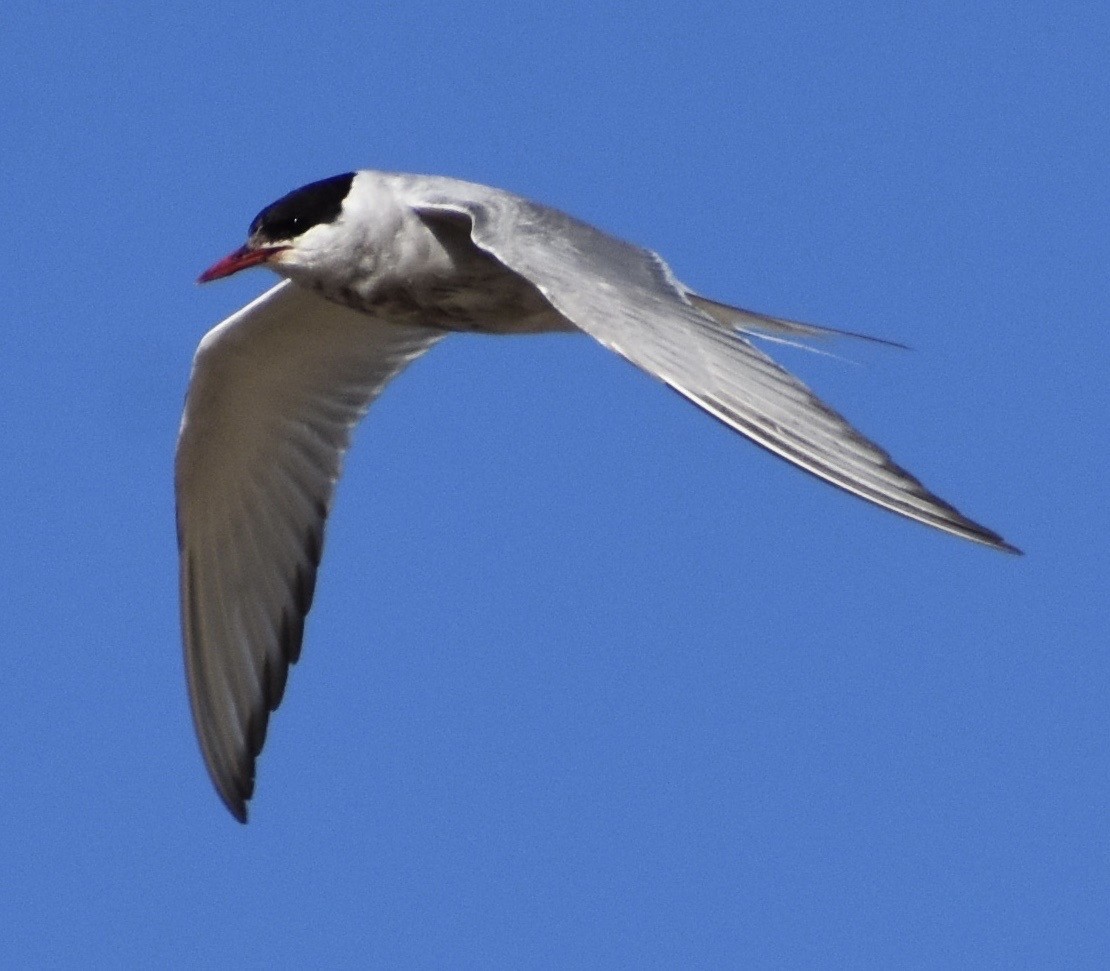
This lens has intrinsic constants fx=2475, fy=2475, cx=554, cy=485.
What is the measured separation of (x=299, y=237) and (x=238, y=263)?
21 centimetres

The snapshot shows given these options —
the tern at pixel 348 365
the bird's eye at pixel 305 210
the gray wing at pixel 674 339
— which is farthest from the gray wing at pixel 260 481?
the gray wing at pixel 674 339

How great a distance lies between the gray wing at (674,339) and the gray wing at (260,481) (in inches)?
64.2

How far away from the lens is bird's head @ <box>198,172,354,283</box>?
7.81 meters

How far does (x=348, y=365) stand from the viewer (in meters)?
9.40

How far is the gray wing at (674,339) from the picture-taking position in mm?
5832

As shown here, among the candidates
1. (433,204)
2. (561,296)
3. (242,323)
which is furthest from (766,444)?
(242,323)

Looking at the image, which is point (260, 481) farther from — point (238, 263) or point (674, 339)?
point (674, 339)

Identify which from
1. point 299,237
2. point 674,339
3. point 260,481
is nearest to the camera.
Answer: point 674,339

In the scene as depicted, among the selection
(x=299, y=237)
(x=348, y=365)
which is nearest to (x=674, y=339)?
(x=299, y=237)

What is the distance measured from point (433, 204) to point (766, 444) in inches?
85.6

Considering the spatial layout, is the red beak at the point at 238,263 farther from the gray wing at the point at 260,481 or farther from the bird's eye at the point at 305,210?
the gray wing at the point at 260,481

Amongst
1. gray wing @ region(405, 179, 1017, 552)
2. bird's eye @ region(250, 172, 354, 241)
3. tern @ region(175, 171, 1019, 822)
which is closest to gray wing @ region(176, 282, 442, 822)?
tern @ region(175, 171, 1019, 822)

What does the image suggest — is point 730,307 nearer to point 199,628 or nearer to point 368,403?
point 368,403

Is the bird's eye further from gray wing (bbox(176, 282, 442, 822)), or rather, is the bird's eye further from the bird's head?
gray wing (bbox(176, 282, 442, 822))
